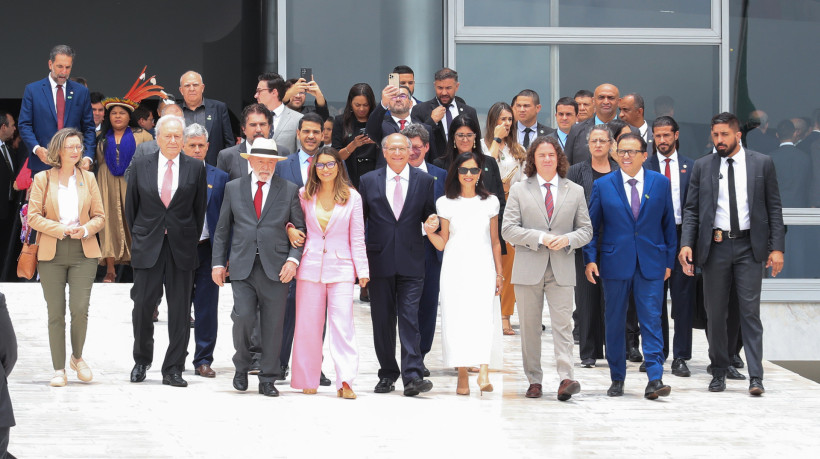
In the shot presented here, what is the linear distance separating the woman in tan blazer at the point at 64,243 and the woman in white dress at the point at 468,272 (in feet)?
7.69

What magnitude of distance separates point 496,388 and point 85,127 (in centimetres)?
505

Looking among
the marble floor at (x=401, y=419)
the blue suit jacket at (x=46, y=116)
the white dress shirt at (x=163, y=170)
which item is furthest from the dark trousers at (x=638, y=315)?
the blue suit jacket at (x=46, y=116)

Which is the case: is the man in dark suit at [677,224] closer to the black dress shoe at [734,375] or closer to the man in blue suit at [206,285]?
the black dress shoe at [734,375]

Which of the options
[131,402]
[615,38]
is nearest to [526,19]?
[615,38]

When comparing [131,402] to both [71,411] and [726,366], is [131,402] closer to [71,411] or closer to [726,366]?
[71,411]

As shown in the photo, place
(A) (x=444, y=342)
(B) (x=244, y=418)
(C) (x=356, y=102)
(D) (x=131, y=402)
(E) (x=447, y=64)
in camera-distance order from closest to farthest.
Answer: (B) (x=244, y=418)
(D) (x=131, y=402)
(A) (x=444, y=342)
(C) (x=356, y=102)
(E) (x=447, y=64)

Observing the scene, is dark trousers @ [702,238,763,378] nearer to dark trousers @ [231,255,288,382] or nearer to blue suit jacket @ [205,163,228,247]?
dark trousers @ [231,255,288,382]

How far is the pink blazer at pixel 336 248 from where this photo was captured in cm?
780

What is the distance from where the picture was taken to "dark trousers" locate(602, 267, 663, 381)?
7.96 m

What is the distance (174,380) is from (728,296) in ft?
12.9

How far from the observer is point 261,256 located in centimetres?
776

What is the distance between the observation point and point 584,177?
9078mm

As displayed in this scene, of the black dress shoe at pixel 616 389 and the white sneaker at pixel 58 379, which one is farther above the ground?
the white sneaker at pixel 58 379

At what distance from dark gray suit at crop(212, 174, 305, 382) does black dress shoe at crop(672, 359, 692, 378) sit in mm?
3056
